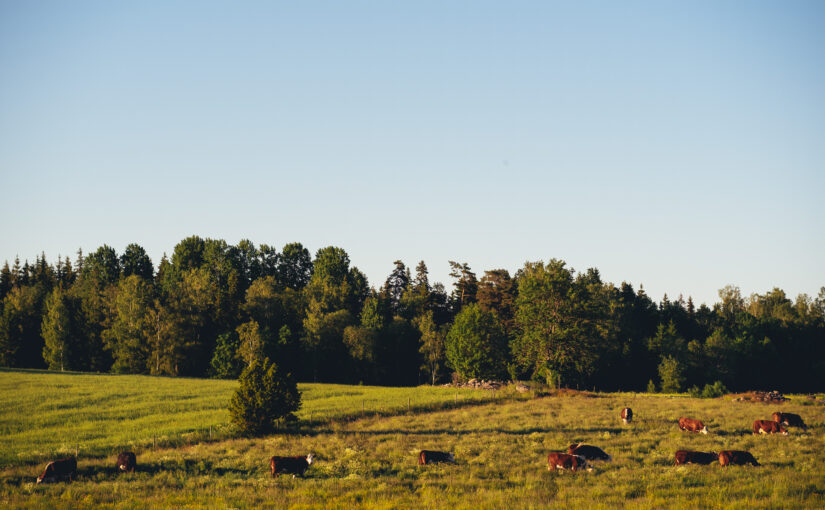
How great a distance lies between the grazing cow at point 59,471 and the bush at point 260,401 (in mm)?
10945

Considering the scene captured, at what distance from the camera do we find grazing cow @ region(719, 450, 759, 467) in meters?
25.0

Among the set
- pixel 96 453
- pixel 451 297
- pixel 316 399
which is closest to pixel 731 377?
pixel 451 297

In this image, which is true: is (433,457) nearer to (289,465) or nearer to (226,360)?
(289,465)

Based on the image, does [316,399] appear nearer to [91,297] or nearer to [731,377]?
[91,297]

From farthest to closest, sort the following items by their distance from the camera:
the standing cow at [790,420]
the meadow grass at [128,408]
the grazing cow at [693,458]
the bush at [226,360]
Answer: the bush at [226,360] < the meadow grass at [128,408] < the standing cow at [790,420] < the grazing cow at [693,458]

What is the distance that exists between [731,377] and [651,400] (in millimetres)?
58821

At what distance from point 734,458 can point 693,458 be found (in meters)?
1.70

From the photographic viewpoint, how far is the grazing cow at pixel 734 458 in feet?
81.9

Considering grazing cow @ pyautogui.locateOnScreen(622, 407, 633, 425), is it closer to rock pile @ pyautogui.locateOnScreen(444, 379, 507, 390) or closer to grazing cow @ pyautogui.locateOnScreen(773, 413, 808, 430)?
grazing cow @ pyautogui.locateOnScreen(773, 413, 808, 430)

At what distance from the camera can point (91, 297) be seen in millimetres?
100438

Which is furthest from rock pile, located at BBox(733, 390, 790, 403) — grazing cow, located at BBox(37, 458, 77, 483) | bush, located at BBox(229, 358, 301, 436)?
grazing cow, located at BBox(37, 458, 77, 483)

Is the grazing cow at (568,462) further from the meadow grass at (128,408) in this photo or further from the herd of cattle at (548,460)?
the meadow grass at (128,408)

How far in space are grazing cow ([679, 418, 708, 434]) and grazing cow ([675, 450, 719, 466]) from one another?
9.68 meters

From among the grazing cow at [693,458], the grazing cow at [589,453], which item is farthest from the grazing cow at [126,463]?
the grazing cow at [693,458]
